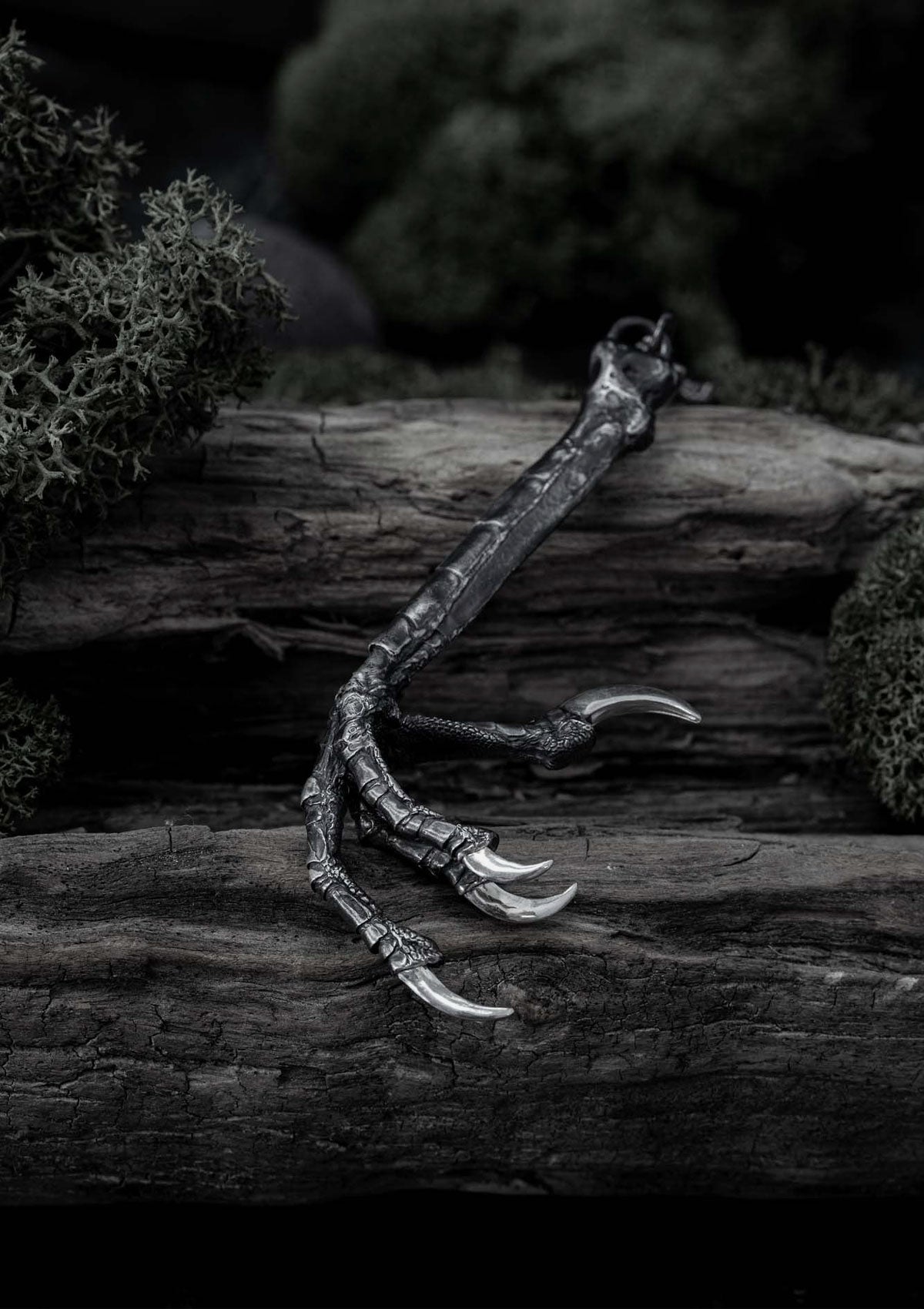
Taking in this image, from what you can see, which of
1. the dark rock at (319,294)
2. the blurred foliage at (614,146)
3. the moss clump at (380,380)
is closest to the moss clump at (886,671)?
the moss clump at (380,380)

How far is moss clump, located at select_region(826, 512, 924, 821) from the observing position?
103 inches

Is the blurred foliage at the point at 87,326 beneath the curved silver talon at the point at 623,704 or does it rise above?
above

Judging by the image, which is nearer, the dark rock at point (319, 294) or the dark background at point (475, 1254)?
Result: the dark background at point (475, 1254)

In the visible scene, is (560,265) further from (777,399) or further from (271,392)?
(777,399)

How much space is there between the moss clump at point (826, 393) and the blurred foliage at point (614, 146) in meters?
1.26

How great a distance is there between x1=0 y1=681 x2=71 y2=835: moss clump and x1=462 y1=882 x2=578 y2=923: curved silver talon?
1013 millimetres

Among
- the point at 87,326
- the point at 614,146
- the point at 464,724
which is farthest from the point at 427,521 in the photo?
the point at 614,146

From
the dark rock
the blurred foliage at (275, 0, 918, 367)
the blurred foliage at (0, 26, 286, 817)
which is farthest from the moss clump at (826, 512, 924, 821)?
the dark rock

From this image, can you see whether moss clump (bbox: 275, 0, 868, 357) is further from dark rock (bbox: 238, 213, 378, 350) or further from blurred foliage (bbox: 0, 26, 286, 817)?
blurred foliage (bbox: 0, 26, 286, 817)

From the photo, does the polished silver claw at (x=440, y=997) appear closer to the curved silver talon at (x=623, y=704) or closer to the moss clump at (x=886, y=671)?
the curved silver talon at (x=623, y=704)

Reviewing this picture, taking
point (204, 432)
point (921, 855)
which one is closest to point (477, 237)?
point (204, 432)

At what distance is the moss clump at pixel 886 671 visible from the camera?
2607mm

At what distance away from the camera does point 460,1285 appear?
252cm

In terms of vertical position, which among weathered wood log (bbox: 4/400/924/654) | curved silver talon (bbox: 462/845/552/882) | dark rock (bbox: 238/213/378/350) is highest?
dark rock (bbox: 238/213/378/350)
